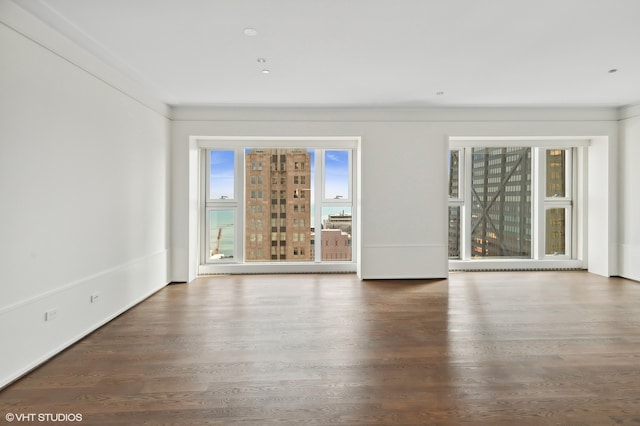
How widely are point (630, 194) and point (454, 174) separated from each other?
2.64m

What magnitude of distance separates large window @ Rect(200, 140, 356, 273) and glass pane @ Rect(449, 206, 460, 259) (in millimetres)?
1848

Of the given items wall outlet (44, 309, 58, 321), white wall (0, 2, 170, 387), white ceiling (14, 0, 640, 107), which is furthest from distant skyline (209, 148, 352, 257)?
wall outlet (44, 309, 58, 321)

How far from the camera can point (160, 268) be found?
4.81 meters

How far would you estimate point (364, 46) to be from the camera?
122 inches

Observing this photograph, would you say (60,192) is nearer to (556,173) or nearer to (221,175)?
(221,175)

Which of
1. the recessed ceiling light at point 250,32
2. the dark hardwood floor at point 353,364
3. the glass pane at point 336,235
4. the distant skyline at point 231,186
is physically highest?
the recessed ceiling light at point 250,32

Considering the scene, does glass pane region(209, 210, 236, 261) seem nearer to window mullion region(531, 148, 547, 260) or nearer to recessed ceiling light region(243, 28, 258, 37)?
recessed ceiling light region(243, 28, 258, 37)

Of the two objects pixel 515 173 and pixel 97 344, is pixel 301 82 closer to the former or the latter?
pixel 97 344

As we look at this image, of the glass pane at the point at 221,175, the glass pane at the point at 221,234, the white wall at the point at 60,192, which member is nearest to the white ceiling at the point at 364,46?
the white wall at the point at 60,192

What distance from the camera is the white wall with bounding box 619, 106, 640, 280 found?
514 cm

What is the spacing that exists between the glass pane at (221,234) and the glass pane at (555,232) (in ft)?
19.1

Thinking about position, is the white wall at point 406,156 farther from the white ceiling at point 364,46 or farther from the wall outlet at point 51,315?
the wall outlet at point 51,315

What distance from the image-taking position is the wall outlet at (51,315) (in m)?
2.64

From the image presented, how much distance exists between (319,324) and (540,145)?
5.19 metres
